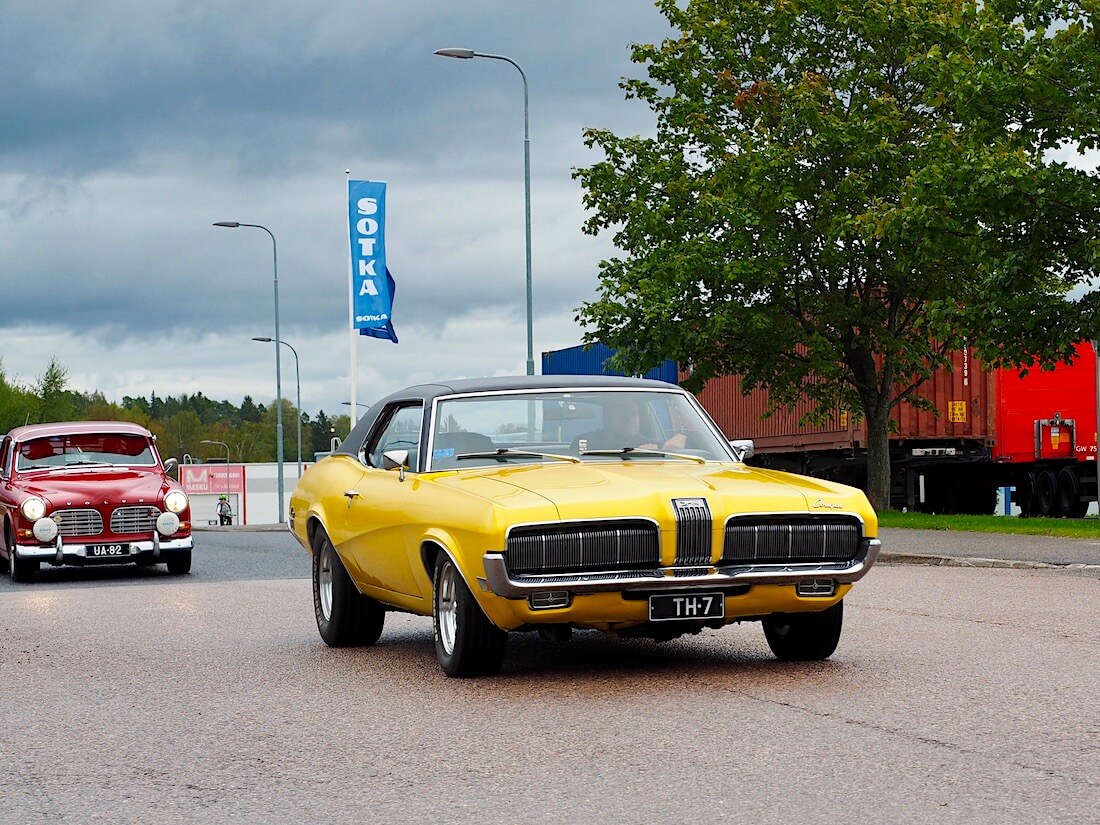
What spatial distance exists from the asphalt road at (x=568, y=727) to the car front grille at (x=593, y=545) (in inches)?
24.1

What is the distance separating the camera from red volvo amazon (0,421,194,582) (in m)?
18.5

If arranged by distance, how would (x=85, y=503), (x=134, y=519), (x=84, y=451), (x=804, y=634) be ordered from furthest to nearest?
(x=84, y=451)
(x=134, y=519)
(x=85, y=503)
(x=804, y=634)

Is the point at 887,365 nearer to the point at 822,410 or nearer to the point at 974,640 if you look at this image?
the point at 822,410

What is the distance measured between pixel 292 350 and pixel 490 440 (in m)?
60.2

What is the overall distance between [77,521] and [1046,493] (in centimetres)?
1913

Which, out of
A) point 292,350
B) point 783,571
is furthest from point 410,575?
point 292,350

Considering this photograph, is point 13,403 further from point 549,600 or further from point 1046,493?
point 549,600

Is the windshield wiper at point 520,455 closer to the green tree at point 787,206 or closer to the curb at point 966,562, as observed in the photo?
the curb at point 966,562


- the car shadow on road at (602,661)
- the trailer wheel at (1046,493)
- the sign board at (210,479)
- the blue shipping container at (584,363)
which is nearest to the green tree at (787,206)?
the trailer wheel at (1046,493)

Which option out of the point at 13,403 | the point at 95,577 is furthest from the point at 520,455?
the point at 13,403

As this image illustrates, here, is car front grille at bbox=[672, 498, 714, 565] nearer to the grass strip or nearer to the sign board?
the grass strip

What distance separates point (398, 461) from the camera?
362 inches

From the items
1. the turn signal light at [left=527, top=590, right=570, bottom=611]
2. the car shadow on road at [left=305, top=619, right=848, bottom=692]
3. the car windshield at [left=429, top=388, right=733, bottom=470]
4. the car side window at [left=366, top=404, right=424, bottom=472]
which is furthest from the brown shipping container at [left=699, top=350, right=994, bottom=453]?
the turn signal light at [left=527, top=590, right=570, bottom=611]

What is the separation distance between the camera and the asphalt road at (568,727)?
5477mm
